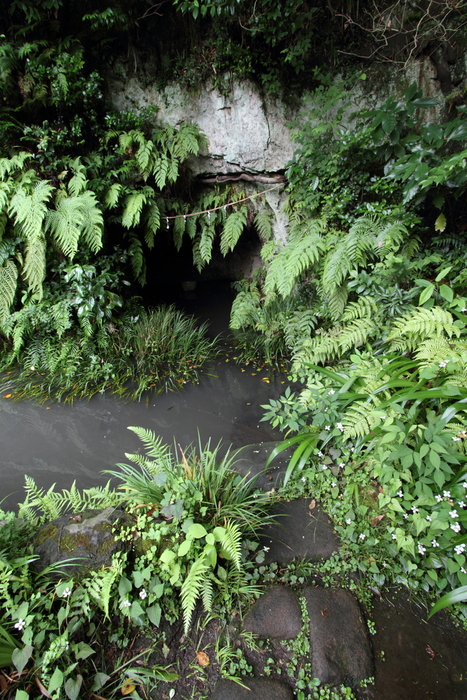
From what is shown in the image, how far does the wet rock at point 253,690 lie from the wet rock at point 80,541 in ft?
2.11

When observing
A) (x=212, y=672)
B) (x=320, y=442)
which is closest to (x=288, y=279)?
(x=320, y=442)

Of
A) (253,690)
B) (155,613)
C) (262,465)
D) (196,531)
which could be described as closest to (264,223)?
(262,465)

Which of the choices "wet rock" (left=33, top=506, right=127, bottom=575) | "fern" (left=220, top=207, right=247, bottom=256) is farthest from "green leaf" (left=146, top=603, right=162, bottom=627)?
"fern" (left=220, top=207, right=247, bottom=256)

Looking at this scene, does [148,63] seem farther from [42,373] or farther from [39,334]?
[42,373]

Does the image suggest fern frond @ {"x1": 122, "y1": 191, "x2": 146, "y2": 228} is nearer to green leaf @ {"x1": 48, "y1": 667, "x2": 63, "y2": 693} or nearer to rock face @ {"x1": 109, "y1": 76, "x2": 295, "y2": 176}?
rock face @ {"x1": 109, "y1": 76, "x2": 295, "y2": 176}

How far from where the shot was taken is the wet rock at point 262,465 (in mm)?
2129

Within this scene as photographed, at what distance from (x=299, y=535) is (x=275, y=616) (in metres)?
0.39

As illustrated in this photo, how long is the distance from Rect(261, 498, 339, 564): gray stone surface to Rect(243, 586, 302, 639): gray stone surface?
0.50ft

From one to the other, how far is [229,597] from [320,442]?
0.99m

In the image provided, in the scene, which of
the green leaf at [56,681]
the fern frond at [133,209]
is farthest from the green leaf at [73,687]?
the fern frond at [133,209]

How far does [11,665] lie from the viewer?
1.18 meters

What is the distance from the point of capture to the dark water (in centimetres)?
267

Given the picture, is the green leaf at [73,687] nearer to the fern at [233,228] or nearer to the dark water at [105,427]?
the dark water at [105,427]

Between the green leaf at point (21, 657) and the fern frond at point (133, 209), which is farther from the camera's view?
the fern frond at point (133, 209)
